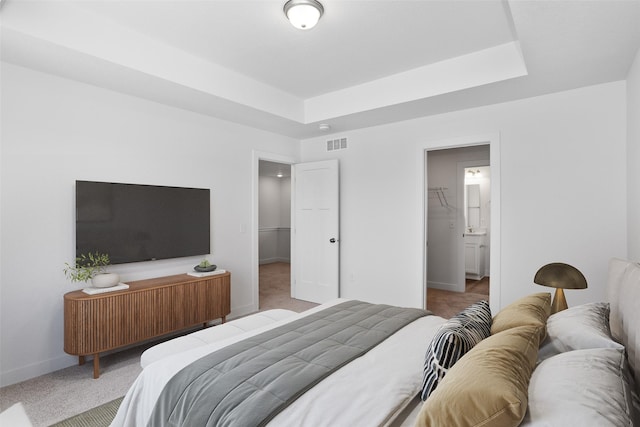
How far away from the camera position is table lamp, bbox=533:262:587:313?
2.34 m

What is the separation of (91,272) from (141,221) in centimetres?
64

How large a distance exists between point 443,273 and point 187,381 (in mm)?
5279

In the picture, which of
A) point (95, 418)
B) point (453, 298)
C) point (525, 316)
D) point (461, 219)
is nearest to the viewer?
point (525, 316)

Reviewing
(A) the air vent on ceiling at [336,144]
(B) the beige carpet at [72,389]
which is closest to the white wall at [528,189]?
(A) the air vent on ceiling at [336,144]

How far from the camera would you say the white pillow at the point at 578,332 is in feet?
4.36

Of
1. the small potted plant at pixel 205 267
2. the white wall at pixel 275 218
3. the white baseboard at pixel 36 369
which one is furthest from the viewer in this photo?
the white wall at pixel 275 218

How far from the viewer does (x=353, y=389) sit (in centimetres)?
136

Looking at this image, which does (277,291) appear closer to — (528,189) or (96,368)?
→ (96,368)

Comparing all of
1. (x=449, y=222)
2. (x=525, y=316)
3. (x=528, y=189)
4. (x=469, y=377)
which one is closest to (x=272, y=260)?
(x=449, y=222)

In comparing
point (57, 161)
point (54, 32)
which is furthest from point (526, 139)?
point (57, 161)

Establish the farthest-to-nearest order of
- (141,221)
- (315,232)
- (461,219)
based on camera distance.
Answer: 1. (461,219)
2. (315,232)
3. (141,221)

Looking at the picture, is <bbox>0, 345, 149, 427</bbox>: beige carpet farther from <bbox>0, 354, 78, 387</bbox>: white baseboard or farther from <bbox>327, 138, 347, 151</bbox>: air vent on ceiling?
<bbox>327, 138, 347, 151</bbox>: air vent on ceiling

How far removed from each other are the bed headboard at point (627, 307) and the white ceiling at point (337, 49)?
4.81 feet

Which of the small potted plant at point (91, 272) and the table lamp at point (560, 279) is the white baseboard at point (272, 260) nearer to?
the small potted plant at point (91, 272)
